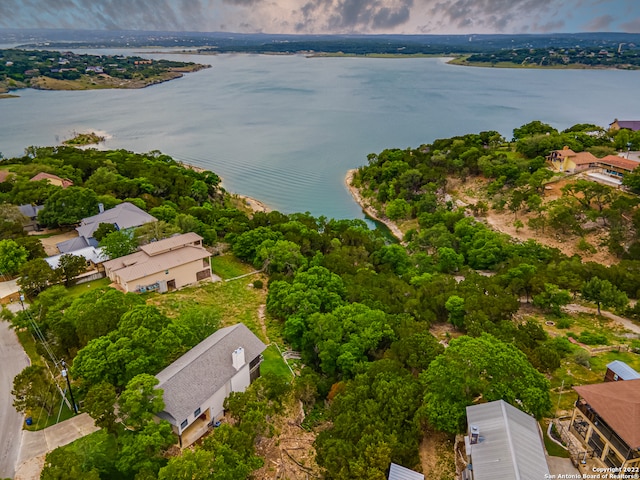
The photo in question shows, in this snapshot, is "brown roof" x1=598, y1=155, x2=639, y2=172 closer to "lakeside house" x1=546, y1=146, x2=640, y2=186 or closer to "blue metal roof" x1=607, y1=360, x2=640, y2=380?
"lakeside house" x1=546, y1=146, x2=640, y2=186

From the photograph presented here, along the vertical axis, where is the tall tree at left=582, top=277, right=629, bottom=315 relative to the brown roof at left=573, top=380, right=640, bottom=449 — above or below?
below

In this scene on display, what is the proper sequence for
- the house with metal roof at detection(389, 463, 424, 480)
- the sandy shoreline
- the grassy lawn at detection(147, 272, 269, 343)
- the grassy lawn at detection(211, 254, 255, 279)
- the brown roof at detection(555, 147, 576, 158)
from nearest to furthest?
the house with metal roof at detection(389, 463, 424, 480)
the grassy lawn at detection(147, 272, 269, 343)
the grassy lawn at detection(211, 254, 255, 279)
the sandy shoreline
the brown roof at detection(555, 147, 576, 158)

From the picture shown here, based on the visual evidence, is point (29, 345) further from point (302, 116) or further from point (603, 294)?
point (302, 116)

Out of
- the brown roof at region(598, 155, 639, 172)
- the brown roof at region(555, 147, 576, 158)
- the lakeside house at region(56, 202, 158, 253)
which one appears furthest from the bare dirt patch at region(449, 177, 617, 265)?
the lakeside house at region(56, 202, 158, 253)

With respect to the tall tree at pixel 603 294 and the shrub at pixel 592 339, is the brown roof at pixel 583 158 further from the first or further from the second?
the shrub at pixel 592 339

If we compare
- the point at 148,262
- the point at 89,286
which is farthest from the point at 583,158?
the point at 89,286

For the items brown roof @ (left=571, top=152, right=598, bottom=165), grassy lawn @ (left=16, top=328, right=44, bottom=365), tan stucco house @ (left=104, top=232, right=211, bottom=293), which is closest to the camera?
grassy lawn @ (left=16, top=328, right=44, bottom=365)

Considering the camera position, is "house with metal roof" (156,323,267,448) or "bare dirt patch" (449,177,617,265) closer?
"house with metal roof" (156,323,267,448)
